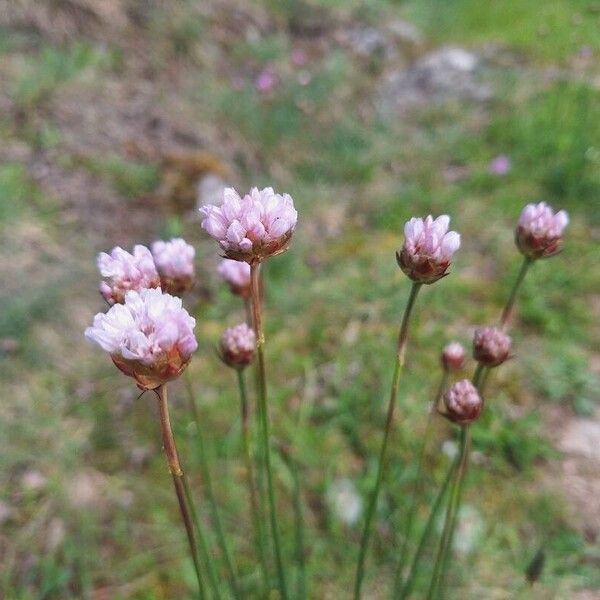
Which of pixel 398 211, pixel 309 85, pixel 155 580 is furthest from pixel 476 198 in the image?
pixel 155 580

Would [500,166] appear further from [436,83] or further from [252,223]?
[252,223]

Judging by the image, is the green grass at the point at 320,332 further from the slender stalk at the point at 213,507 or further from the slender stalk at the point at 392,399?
the slender stalk at the point at 392,399

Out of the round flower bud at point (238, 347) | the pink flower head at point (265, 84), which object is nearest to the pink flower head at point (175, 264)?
the round flower bud at point (238, 347)

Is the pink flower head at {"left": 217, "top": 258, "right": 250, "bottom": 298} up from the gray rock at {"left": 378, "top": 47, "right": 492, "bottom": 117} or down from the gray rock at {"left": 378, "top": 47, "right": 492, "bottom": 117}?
down

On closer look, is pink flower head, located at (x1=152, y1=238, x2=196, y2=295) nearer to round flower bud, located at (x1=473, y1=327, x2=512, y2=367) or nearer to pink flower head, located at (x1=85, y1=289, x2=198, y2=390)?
pink flower head, located at (x1=85, y1=289, x2=198, y2=390)

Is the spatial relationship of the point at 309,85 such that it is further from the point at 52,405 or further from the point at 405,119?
the point at 52,405

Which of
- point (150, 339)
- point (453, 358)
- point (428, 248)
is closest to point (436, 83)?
point (453, 358)

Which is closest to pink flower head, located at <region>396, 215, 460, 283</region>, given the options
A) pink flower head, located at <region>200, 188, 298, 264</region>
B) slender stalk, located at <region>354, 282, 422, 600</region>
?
slender stalk, located at <region>354, 282, 422, 600</region>
